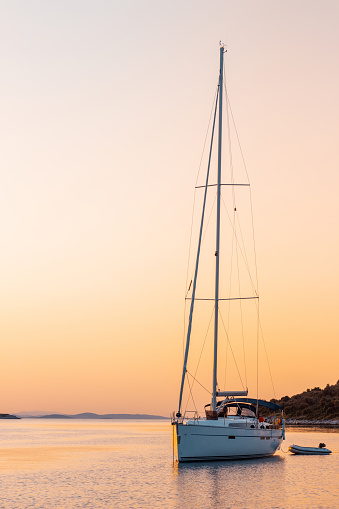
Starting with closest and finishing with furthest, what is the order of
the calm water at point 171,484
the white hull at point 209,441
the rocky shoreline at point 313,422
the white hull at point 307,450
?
the calm water at point 171,484 → the white hull at point 209,441 → the white hull at point 307,450 → the rocky shoreline at point 313,422

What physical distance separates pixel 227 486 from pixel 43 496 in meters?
9.92

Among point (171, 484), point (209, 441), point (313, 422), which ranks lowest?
point (171, 484)

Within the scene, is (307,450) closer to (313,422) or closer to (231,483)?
(231,483)

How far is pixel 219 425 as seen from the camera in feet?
133

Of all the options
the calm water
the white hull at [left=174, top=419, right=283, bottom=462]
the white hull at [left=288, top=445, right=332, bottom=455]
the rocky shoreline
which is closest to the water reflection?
the calm water

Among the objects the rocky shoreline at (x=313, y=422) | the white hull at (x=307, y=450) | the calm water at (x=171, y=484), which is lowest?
the calm water at (x=171, y=484)

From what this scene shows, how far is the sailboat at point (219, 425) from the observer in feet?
131

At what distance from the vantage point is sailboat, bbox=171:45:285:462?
131 ft

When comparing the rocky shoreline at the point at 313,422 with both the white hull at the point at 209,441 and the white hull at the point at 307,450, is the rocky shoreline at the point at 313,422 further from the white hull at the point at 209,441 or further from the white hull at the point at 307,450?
the white hull at the point at 209,441

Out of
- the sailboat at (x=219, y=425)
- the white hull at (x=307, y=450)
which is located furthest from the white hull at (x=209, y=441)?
the white hull at (x=307, y=450)

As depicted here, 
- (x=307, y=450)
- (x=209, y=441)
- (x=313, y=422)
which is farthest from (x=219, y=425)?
(x=313, y=422)

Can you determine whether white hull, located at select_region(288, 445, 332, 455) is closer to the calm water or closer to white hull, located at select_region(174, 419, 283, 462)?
the calm water

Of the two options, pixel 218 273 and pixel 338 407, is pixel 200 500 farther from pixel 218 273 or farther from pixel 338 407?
pixel 338 407

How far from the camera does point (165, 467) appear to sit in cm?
4712
